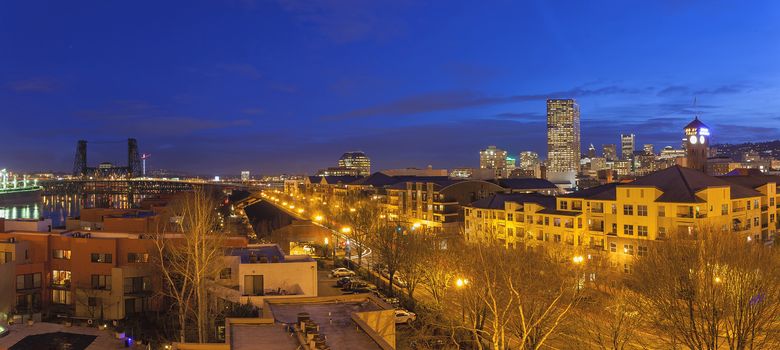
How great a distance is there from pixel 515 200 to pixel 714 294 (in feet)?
85.9

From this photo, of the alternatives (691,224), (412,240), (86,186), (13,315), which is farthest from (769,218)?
(86,186)

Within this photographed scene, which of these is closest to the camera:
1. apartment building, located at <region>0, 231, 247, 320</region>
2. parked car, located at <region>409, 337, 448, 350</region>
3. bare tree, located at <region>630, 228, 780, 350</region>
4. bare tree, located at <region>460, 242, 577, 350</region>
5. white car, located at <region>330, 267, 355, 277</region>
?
bare tree, located at <region>630, 228, 780, 350</region>

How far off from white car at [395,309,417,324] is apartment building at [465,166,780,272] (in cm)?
757

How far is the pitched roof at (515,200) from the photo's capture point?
38250mm

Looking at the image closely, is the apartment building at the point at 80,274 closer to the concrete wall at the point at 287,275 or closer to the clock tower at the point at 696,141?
the concrete wall at the point at 287,275

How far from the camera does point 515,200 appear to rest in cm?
3984

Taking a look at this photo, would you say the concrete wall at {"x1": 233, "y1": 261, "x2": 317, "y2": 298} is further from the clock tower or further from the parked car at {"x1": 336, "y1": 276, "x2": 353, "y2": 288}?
the clock tower

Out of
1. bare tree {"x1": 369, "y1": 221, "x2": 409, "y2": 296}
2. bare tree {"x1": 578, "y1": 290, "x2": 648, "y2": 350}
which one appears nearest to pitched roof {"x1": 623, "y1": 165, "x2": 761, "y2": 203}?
bare tree {"x1": 578, "y1": 290, "x2": 648, "y2": 350}

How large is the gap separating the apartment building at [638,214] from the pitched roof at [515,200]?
0.27 feet

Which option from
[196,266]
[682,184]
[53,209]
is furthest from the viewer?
[53,209]

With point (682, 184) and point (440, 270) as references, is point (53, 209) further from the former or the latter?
point (682, 184)

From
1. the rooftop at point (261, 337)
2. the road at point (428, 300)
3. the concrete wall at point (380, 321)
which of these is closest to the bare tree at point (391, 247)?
the road at point (428, 300)

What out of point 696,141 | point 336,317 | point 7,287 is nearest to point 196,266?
point 336,317

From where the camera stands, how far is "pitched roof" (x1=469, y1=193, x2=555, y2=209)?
38.2 m
